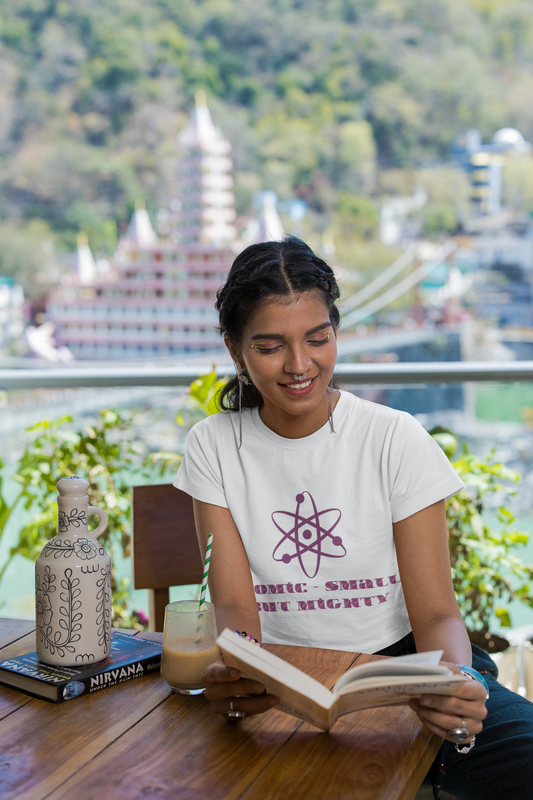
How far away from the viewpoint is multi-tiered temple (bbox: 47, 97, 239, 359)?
1239 cm

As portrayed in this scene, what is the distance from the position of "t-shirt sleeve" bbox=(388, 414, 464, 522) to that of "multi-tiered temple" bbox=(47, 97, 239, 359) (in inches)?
450

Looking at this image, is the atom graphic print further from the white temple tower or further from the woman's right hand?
the white temple tower

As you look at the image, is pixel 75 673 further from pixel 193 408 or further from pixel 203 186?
pixel 203 186

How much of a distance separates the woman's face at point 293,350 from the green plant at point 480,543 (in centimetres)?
98

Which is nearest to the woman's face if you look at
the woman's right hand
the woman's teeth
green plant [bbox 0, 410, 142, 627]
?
the woman's teeth

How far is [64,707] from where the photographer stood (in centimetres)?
86

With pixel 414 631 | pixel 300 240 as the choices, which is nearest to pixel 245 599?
pixel 414 631

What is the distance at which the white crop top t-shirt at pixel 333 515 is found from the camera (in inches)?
44.6

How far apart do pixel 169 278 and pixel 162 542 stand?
39.9 feet

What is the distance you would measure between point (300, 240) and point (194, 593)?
133 cm

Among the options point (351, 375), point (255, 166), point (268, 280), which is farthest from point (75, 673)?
point (255, 166)

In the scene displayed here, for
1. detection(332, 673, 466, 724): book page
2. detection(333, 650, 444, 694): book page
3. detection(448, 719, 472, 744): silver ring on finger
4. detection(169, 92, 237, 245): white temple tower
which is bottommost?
detection(448, 719, 472, 744): silver ring on finger

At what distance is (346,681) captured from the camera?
0.75 metres

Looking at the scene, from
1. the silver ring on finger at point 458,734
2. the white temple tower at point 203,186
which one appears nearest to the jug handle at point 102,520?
the silver ring on finger at point 458,734
